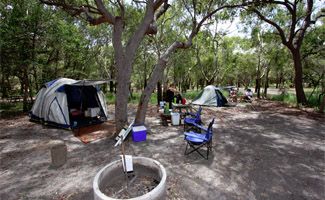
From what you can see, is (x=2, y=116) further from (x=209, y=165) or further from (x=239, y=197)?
(x=239, y=197)

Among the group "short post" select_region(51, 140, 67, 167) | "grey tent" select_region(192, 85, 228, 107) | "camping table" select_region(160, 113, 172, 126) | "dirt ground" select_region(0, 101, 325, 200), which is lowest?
"dirt ground" select_region(0, 101, 325, 200)

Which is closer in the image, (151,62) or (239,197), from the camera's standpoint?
(239,197)

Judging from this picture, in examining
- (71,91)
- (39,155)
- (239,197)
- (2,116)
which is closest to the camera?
(239,197)

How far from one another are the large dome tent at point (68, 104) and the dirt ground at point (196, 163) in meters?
0.51

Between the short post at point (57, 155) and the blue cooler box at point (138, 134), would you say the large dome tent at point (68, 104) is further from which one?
the short post at point (57, 155)

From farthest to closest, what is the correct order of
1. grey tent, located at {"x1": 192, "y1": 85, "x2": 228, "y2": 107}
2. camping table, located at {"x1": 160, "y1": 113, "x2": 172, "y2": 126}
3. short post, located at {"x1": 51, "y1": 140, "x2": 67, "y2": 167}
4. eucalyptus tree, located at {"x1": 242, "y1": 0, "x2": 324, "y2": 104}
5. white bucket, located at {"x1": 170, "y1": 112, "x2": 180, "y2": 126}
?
grey tent, located at {"x1": 192, "y1": 85, "x2": 228, "y2": 107} < eucalyptus tree, located at {"x1": 242, "y1": 0, "x2": 324, "y2": 104} < camping table, located at {"x1": 160, "y1": 113, "x2": 172, "y2": 126} < white bucket, located at {"x1": 170, "y1": 112, "x2": 180, "y2": 126} < short post, located at {"x1": 51, "y1": 140, "x2": 67, "y2": 167}

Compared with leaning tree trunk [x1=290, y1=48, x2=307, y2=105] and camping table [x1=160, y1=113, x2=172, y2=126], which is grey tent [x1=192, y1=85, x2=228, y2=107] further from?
camping table [x1=160, y1=113, x2=172, y2=126]

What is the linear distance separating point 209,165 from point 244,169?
0.68 metres

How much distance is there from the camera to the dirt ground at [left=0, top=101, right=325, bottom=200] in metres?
2.97

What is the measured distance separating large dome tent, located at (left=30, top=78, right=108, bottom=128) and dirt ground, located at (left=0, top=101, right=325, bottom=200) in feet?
1.67

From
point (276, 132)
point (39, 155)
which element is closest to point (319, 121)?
point (276, 132)

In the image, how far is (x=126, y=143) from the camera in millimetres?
5020

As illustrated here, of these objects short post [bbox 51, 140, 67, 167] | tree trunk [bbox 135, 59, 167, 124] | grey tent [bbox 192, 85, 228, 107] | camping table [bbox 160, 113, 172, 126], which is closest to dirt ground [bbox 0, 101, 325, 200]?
short post [bbox 51, 140, 67, 167]

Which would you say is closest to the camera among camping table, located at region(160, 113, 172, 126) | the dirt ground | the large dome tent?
the dirt ground
